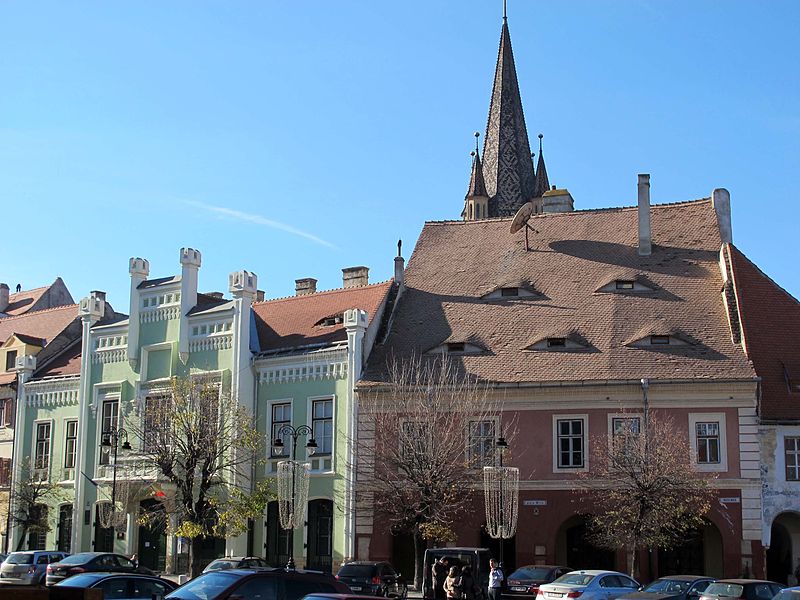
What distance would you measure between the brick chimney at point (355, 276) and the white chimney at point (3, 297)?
22.9 metres

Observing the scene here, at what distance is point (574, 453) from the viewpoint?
1603 inches

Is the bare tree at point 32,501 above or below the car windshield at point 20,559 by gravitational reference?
above

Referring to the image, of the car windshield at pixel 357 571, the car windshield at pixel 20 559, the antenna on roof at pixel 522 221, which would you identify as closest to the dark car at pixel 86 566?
the car windshield at pixel 20 559

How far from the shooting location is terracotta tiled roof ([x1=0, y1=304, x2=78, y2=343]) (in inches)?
2229

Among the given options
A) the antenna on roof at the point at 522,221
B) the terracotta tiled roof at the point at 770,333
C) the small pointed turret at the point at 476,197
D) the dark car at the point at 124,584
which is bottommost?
the dark car at the point at 124,584

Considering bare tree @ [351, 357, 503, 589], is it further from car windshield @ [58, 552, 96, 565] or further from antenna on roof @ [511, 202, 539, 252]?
car windshield @ [58, 552, 96, 565]

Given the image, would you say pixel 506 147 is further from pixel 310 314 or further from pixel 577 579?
pixel 577 579

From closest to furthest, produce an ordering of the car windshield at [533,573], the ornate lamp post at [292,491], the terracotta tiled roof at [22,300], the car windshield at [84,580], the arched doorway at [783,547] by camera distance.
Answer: the car windshield at [84,580]
the car windshield at [533,573]
the ornate lamp post at [292,491]
the arched doorway at [783,547]
the terracotta tiled roof at [22,300]

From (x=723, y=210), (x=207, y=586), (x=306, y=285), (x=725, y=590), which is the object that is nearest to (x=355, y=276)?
(x=306, y=285)

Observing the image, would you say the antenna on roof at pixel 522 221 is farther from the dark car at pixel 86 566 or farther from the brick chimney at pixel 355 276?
the dark car at pixel 86 566

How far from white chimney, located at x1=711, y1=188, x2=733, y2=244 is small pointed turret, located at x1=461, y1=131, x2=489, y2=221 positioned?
Result: 155 feet

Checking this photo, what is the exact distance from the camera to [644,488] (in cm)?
3650

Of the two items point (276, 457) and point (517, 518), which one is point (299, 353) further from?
point (517, 518)

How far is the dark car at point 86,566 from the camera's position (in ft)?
106
